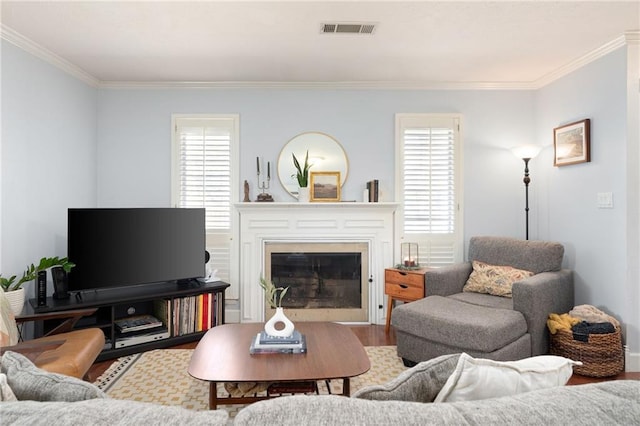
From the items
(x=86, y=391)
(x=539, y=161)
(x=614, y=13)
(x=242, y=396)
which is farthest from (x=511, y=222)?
(x=86, y=391)

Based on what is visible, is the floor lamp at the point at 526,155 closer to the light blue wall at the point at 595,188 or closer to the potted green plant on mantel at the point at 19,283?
the light blue wall at the point at 595,188

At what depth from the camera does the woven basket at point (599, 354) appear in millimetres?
2859

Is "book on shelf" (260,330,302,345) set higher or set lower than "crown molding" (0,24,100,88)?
lower

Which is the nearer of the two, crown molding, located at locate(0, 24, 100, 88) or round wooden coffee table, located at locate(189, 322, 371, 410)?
round wooden coffee table, located at locate(189, 322, 371, 410)

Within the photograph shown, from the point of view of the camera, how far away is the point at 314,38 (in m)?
3.07

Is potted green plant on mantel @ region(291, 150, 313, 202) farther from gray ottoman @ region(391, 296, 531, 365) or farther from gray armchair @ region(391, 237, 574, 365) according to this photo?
gray ottoman @ region(391, 296, 531, 365)

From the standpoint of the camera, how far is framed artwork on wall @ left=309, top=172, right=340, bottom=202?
4.18m

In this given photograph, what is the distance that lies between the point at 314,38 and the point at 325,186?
156 centimetres

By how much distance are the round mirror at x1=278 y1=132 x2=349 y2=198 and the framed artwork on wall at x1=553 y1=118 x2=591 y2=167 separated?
202 centimetres

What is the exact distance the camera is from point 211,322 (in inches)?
146

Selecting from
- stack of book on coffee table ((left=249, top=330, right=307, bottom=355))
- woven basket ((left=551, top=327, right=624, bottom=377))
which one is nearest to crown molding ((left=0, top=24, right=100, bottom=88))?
stack of book on coffee table ((left=249, top=330, right=307, bottom=355))

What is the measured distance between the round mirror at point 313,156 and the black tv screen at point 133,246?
97 cm

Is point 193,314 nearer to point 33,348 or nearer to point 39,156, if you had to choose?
point 33,348

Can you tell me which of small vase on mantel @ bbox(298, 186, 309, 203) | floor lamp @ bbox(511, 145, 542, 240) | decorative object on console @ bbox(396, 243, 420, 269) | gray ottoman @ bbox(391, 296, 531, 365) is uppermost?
floor lamp @ bbox(511, 145, 542, 240)
